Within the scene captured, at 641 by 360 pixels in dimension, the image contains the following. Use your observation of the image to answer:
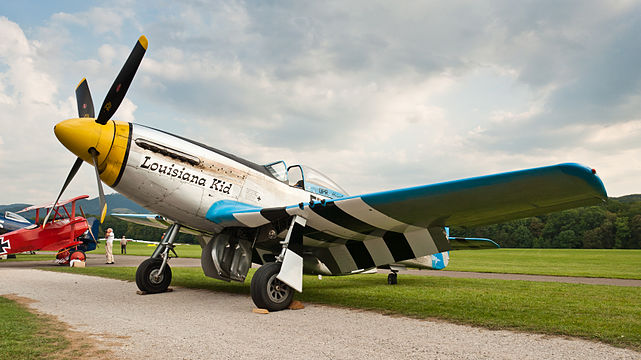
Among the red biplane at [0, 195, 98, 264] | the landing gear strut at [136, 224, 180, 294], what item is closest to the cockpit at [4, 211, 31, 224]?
the red biplane at [0, 195, 98, 264]

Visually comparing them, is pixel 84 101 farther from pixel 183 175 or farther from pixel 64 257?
pixel 64 257

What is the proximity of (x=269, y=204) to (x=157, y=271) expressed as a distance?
268 cm

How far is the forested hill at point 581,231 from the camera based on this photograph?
188 ft

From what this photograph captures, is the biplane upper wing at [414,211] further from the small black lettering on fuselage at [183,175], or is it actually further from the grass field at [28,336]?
the grass field at [28,336]

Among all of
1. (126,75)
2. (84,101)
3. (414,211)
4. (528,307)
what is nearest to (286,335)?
(414,211)

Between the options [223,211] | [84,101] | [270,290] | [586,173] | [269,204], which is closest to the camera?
[586,173]

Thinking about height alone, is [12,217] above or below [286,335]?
above

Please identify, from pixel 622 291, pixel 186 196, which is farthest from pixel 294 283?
pixel 622 291

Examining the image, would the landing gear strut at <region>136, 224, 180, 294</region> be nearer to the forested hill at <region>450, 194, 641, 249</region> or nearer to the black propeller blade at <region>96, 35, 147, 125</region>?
the black propeller blade at <region>96, 35, 147, 125</region>

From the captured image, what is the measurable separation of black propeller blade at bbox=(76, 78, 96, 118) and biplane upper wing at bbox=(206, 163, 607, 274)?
308 cm

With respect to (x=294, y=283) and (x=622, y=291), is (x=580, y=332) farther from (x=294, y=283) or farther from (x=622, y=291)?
(x=622, y=291)

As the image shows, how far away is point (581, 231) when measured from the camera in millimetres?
62000

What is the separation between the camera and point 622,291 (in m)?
8.59

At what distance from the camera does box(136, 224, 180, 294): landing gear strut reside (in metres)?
7.30
